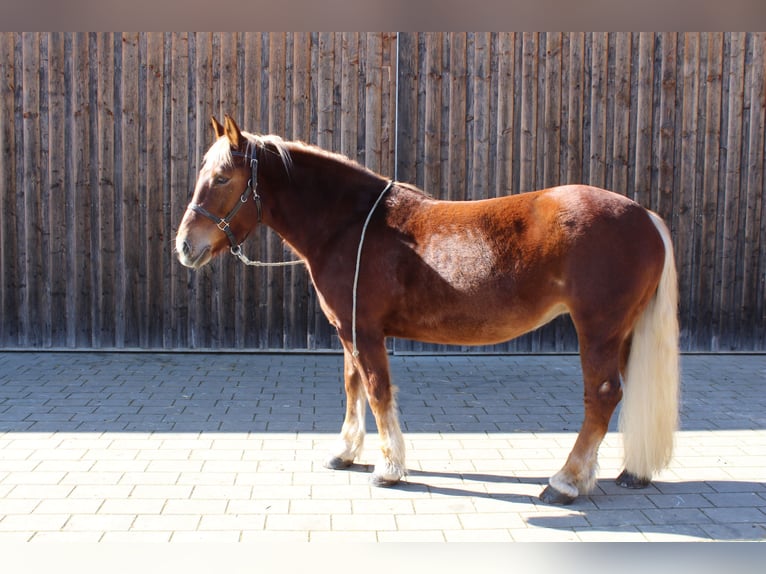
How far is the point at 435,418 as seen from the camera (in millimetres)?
5336

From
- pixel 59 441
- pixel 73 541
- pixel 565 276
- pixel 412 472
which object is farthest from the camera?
pixel 59 441

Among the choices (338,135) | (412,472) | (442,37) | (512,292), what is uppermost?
(442,37)

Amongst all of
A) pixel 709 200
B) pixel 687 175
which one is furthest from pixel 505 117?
pixel 709 200

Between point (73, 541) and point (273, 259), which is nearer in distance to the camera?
point (73, 541)

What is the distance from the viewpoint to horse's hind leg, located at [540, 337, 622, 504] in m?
3.70

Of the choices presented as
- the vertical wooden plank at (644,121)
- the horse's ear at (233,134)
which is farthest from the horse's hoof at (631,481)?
the vertical wooden plank at (644,121)

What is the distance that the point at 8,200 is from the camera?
733 centimetres

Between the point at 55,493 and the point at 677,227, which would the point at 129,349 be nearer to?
the point at 55,493

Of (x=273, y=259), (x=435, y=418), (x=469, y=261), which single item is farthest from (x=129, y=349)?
A: (x=469, y=261)

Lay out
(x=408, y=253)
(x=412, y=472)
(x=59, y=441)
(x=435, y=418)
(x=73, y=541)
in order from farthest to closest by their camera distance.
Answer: (x=435, y=418) < (x=59, y=441) < (x=412, y=472) < (x=408, y=253) < (x=73, y=541)

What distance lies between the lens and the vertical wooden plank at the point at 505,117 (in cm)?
737

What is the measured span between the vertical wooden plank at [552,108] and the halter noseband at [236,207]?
4163 millimetres

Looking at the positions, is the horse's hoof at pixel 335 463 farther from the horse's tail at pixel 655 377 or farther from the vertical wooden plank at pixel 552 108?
the vertical wooden plank at pixel 552 108

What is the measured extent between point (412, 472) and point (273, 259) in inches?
144
